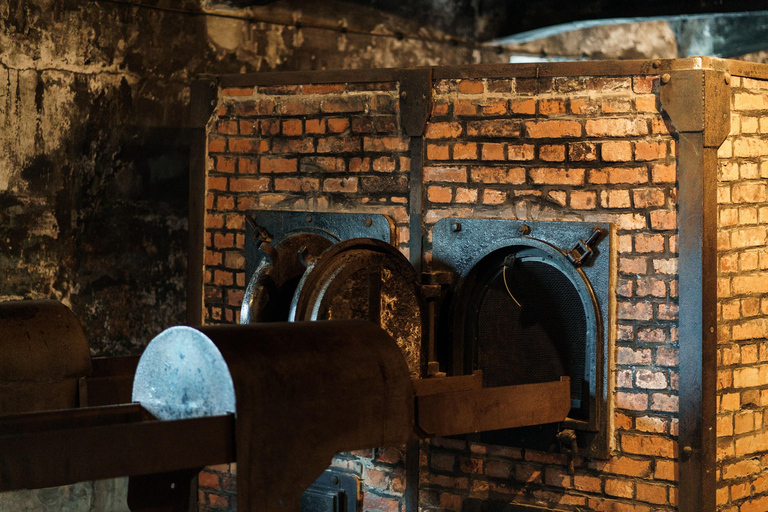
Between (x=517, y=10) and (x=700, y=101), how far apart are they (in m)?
3.51

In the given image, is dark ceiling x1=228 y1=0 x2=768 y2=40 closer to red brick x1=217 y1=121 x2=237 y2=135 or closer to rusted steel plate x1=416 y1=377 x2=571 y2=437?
red brick x1=217 y1=121 x2=237 y2=135

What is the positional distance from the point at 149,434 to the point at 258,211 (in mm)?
1906

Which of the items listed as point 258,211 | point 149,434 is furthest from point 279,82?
point 149,434

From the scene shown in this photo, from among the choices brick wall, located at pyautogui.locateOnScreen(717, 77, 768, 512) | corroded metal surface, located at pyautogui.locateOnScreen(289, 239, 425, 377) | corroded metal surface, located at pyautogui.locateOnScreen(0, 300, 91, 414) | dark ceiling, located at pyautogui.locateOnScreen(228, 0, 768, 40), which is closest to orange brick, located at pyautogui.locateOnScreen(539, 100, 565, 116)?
brick wall, located at pyautogui.locateOnScreen(717, 77, 768, 512)

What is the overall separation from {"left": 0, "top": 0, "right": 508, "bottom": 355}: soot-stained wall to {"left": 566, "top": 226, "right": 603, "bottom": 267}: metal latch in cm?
229

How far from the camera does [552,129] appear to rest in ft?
10.3

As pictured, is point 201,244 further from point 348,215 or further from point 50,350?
point 50,350

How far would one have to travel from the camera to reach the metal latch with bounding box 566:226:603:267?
303cm

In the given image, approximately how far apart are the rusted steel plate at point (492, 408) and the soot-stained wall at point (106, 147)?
2301 mm

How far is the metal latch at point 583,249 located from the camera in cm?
303

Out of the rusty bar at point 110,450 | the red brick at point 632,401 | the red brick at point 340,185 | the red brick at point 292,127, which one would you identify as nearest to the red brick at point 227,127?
the red brick at point 292,127

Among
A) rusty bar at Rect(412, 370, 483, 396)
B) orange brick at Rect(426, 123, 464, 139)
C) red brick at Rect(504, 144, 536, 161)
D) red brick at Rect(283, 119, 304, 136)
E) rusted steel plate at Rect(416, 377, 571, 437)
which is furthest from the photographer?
red brick at Rect(283, 119, 304, 136)

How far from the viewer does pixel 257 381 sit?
208 cm

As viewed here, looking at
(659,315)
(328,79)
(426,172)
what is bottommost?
(659,315)
